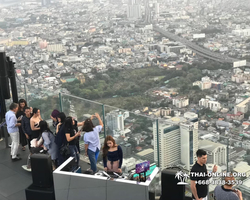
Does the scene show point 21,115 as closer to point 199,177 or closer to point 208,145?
point 208,145

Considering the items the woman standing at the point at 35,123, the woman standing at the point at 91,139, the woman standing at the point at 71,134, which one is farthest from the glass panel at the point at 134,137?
the woman standing at the point at 35,123

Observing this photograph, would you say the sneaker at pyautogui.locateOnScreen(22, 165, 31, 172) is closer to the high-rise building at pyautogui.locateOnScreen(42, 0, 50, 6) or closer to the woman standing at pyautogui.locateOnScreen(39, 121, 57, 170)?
the woman standing at pyautogui.locateOnScreen(39, 121, 57, 170)

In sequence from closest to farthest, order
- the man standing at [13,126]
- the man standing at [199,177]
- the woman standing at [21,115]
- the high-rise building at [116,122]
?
the man standing at [199,177] → the high-rise building at [116,122] → the man standing at [13,126] → the woman standing at [21,115]

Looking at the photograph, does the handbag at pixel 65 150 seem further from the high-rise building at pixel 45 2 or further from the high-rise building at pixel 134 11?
the high-rise building at pixel 45 2

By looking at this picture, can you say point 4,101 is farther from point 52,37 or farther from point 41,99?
point 52,37

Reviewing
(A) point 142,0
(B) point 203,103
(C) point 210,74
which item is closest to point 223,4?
(A) point 142,0
